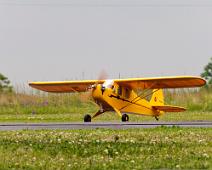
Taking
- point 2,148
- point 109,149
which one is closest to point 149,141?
point 109,149

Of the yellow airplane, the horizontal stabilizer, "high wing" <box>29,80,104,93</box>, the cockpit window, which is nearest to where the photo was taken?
the yellow airplane

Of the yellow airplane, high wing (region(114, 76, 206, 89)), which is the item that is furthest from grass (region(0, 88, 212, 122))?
high wing (region(114, 76, 206, 89))

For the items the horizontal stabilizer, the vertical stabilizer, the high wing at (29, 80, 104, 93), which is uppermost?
the high wing at (29, 80, 104, 93)

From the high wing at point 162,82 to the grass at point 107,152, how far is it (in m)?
17.6

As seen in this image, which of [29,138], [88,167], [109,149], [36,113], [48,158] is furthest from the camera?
[36,113]

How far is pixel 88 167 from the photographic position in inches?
445

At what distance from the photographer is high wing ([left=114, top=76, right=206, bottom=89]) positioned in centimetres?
3438

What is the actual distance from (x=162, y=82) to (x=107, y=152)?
23.2 metres

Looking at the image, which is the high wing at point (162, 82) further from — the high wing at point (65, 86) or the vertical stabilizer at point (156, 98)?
the high wing at point (65, 86)

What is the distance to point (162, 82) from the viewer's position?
3619 centimetres

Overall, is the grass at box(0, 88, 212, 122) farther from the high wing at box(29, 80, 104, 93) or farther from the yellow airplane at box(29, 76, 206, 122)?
the yellow airplane at box(29, 76, 206, 122)

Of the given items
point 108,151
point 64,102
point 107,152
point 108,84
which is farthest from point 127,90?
point 107,152

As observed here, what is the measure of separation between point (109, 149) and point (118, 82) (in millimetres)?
23767

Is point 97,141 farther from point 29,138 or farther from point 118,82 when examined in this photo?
point 118,82
